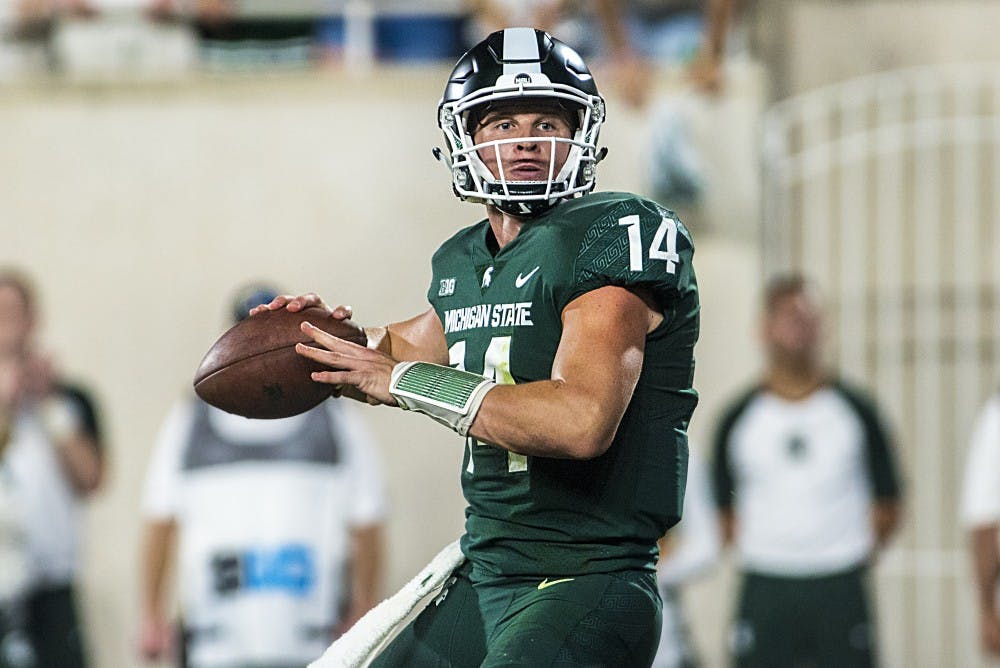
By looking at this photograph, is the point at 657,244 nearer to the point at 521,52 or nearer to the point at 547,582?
the point at 521,52

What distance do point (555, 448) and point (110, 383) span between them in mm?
4937

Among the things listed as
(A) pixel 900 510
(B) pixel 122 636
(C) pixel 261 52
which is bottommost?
(B) pixel 122 636

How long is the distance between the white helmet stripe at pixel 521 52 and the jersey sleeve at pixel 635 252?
341 millimetres

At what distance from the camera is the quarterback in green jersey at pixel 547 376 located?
2.91m

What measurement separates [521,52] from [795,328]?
325 cm

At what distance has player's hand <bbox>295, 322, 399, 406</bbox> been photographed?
3047 millimetres

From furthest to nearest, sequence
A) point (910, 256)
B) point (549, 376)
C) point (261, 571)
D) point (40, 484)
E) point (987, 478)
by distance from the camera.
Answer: point (910, 256) < point (40, 484) < point (987, 478) < point (261, 571) < point (549, 376)

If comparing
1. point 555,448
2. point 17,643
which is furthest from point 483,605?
point 17,643

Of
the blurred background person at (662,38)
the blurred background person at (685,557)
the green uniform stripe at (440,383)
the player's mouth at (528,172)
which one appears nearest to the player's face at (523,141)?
the player's mouth at (528,172)

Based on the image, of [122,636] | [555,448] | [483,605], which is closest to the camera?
[555,448]

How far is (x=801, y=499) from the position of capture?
20.2 ft

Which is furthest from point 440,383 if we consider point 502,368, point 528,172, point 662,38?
point 662,38

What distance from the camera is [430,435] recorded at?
735 cm

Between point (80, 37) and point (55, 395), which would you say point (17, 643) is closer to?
point (55, 395)
